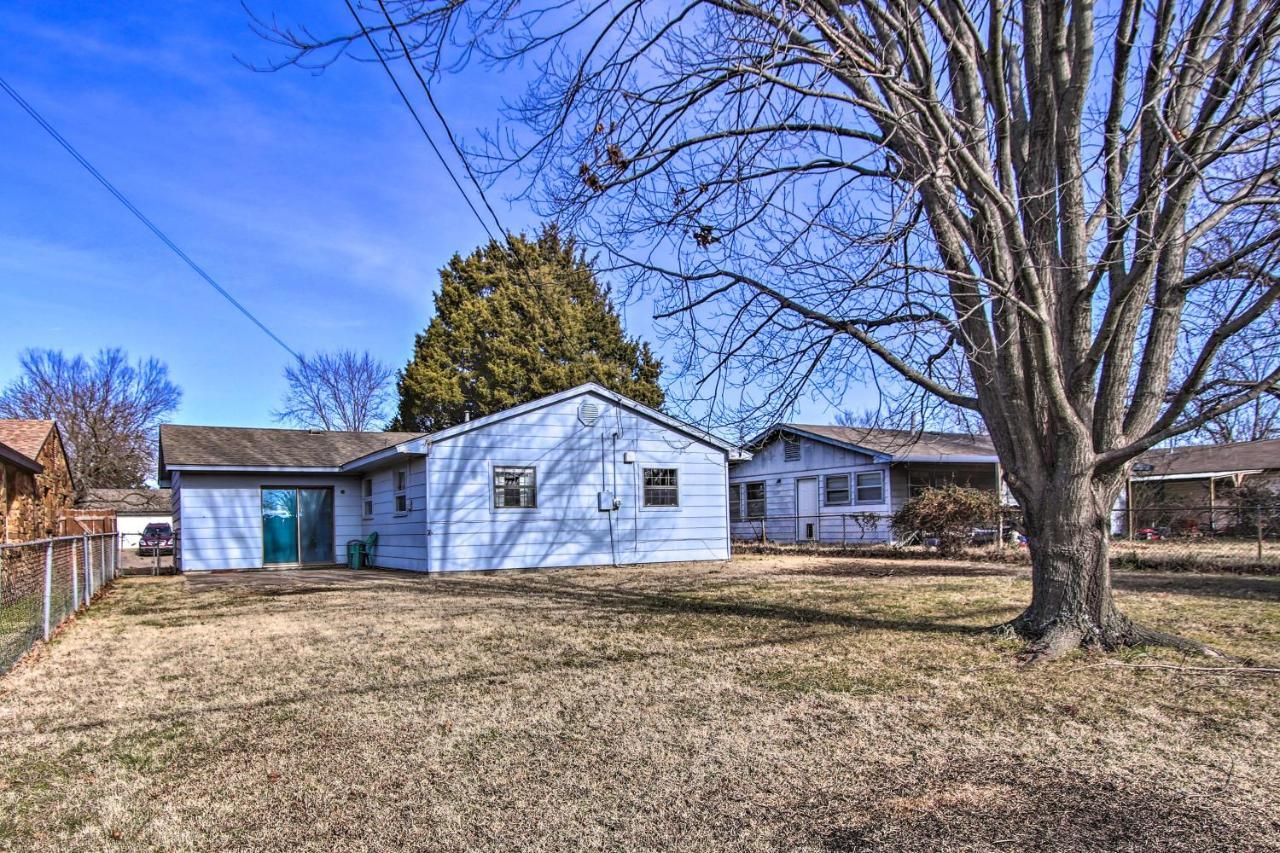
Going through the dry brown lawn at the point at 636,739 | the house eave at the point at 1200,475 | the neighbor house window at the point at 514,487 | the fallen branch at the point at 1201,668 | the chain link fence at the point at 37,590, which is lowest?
the fallen branch at the point at 1201,668

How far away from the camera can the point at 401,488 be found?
650 inches

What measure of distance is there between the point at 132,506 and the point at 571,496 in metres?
36.7

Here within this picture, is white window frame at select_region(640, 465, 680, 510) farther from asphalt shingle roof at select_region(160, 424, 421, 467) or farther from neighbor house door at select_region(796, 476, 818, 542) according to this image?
neighbor house door at select_region(796, 476, 818, 542)

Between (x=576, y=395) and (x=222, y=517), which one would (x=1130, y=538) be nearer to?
(x=576, y=395)

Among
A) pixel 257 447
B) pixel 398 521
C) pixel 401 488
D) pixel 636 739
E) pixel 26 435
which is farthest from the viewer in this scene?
pixel 257 447

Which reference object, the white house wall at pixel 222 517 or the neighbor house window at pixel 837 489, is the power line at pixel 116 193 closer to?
the white house wall at pixel 222 517

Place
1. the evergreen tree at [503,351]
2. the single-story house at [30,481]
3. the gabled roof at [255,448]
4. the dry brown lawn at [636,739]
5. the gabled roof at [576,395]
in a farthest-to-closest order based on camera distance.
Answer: the evergreen tree at [503,351] → the gabled roof at [255,448] → the gabled roof at [576,395] → the single-story house at [30,481] → the dry brown lawn at [636,739]

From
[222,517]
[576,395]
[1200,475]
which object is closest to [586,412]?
[576,395]

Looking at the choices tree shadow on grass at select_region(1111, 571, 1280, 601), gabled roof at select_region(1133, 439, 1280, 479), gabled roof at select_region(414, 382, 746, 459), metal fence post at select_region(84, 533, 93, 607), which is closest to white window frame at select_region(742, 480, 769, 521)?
gabled roof at select_region(414, 382, 746, 459)

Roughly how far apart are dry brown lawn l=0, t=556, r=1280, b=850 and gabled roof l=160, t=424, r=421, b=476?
31.8 ft

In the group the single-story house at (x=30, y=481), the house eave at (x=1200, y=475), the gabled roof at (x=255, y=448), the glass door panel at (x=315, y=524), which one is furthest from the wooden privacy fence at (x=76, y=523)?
the house eave at (x=1200, y=475)

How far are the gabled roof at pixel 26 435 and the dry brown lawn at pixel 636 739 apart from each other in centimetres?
1009

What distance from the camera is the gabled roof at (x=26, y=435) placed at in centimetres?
1570

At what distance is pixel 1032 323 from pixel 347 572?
14.6m
